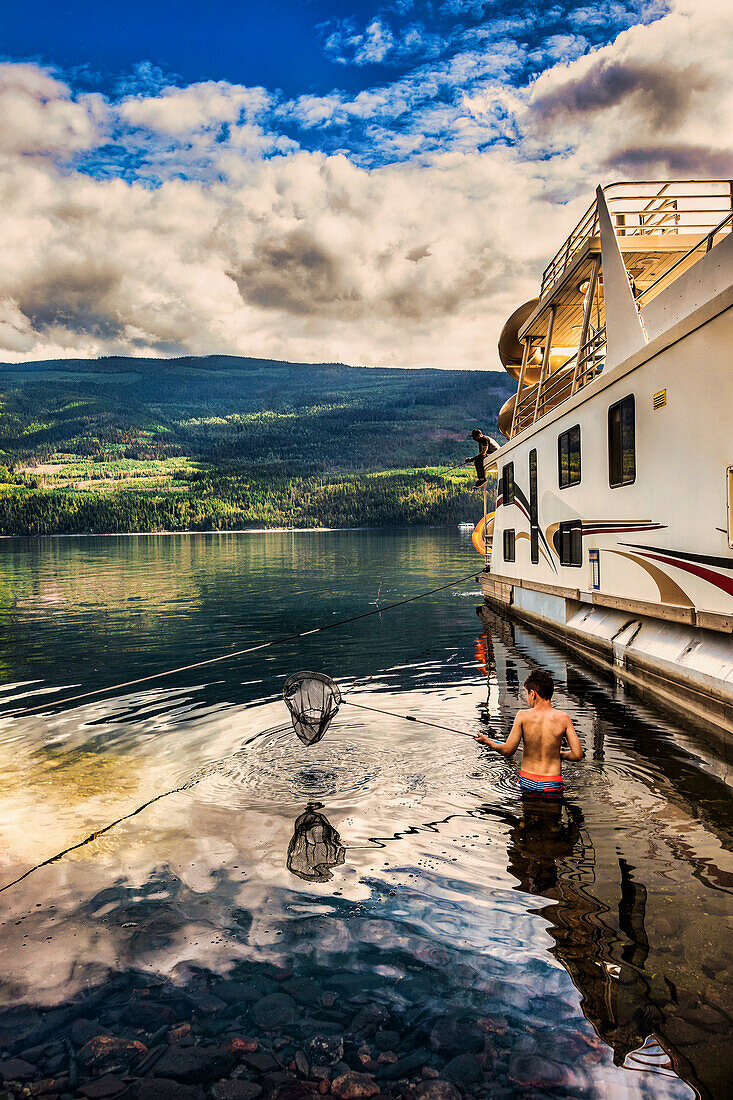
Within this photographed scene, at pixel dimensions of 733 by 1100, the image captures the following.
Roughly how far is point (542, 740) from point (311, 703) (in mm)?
3627

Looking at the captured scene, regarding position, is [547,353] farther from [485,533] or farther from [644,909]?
[644,909]

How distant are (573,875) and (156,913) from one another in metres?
3.63

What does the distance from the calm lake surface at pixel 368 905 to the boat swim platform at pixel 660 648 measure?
570mm

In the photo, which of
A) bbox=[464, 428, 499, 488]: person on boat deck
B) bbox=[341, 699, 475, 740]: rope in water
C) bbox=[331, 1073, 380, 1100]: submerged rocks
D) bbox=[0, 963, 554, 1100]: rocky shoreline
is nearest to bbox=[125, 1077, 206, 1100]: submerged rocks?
bbox=[0, 963, 554, 1100]: rocky shoreline

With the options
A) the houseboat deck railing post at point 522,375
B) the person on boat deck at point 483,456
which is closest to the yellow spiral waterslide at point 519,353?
the houseboat deck railing post at point 522,375

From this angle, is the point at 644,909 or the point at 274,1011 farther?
the point at 644,909

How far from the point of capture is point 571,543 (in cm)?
1762

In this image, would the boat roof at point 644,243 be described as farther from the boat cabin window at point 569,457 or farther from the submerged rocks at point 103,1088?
the submerged rocks at point 103,1088

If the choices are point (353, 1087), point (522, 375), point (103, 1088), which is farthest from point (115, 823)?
point (522, 375)

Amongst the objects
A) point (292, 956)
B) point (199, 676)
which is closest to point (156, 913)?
point (292, 956)

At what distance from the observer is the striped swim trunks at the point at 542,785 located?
814cm

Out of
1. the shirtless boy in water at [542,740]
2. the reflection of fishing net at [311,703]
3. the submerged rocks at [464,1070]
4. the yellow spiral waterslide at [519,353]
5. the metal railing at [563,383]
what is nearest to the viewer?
the submerged rocks at [464,1070]

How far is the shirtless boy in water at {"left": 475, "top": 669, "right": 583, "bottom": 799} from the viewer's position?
26.0ft

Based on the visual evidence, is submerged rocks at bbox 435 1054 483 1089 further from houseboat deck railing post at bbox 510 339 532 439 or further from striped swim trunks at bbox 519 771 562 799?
houseboat deck railing post at bbox 510 339 532 439
